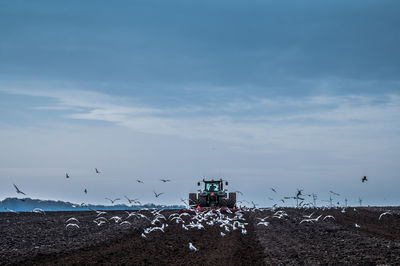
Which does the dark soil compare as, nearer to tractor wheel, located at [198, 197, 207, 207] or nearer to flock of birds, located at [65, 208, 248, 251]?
flock of birds, located at [65, 208, 248, 251]

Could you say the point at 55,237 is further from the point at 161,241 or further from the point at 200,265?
the point at 200,265

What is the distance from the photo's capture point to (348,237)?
21.0m

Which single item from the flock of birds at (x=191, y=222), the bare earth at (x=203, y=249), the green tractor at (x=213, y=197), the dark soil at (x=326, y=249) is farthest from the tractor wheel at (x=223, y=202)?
the dark soil at (x=326, y=249)

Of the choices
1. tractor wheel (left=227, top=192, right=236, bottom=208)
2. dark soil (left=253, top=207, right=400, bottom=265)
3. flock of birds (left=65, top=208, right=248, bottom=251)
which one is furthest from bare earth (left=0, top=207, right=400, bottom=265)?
tractor wheel (left=227, top=192, right=236, bottom=208)

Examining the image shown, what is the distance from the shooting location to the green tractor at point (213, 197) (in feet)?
147

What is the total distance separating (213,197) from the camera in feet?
149

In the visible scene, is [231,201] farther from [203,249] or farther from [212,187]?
[203,249]

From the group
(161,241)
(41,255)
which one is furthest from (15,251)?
(161,241)

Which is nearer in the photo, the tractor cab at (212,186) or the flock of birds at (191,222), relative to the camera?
the flock of birds at (191,222)

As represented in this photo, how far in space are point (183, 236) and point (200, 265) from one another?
344 inches

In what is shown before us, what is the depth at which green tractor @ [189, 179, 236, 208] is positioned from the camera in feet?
147

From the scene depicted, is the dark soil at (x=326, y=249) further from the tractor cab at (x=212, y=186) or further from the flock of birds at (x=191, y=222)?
the tractor cab at (x=212, y=186)

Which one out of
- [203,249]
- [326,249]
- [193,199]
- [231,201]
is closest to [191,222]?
[203,249]

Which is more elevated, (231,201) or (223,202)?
(231,201)
